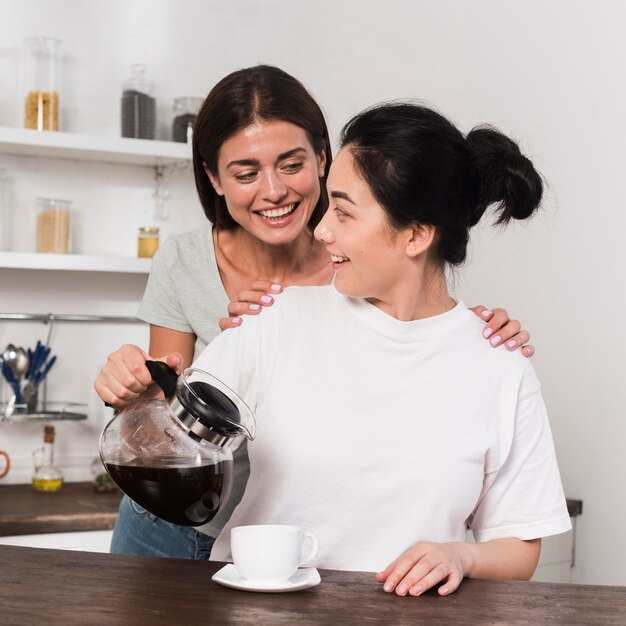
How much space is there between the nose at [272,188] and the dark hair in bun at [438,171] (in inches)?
8.5

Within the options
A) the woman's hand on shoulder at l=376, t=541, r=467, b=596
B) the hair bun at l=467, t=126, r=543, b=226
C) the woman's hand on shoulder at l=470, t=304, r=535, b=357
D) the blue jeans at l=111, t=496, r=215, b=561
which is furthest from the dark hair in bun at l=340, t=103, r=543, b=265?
the blue jeans at l=111, t=496, r=215, b=561

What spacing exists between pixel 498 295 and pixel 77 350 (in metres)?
1.29

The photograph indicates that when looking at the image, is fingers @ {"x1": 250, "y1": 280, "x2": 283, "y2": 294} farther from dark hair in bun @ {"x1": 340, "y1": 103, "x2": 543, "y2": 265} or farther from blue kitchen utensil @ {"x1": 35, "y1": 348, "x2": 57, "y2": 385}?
blue kitchen utensil @ {"x1": 35, "y1": 348, "x2": 57, "y2": 385}

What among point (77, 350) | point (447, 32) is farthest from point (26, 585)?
point (447, 32)

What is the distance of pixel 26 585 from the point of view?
1045 millimetres

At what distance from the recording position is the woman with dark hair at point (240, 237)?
164 cm

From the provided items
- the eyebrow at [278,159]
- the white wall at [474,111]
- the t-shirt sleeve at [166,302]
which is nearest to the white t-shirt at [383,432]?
the eyebrow at [278,159]

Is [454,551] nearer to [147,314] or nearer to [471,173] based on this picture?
[471,173]

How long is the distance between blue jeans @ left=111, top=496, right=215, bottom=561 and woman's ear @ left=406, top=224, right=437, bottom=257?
68cm

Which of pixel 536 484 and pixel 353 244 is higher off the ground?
pixel 353 244

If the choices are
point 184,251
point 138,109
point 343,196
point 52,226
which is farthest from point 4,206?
point 343,196

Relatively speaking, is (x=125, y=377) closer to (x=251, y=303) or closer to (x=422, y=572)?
(x=251, y=303)

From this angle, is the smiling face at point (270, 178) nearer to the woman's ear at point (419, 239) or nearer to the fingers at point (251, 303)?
the fingers at point (251, 303)

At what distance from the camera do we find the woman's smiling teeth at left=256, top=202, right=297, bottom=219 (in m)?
1.67
